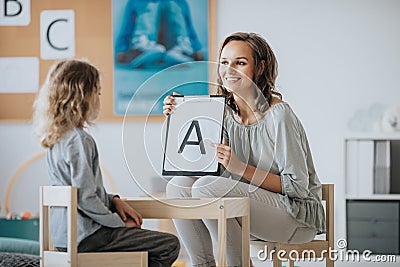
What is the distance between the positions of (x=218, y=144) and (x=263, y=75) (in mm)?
374

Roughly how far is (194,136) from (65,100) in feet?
1.42

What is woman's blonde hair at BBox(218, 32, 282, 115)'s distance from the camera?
222 centimetres

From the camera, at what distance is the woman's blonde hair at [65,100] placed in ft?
7.00

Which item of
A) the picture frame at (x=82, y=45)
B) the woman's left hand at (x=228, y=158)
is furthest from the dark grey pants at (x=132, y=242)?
the picture frame at (x=82, y=45)

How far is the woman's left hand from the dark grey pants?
275mm

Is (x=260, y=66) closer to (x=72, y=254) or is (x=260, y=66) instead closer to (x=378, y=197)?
(x=72, y=254)

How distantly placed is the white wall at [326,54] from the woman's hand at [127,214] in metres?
1.90

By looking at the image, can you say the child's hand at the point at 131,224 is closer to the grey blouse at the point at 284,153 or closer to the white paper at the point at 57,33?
the grey blouse at the point at 284,153

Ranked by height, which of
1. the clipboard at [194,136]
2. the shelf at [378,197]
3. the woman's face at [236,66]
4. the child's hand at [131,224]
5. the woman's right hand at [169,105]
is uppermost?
the woman's face at [236,66]

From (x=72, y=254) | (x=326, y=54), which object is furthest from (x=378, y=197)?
(x=72, y=254)

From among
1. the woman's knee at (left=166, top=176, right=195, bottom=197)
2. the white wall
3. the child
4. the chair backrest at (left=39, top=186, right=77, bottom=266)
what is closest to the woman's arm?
the woman's knee at (left=166, top=176, right=195, bottom=197)

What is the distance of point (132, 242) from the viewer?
2.06m

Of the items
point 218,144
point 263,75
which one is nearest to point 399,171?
point 263,75

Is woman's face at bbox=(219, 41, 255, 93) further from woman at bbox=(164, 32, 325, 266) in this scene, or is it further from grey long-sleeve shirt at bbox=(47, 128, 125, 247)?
grey long-sleeve shirt at bbox=(47, 128, 125, 247)
